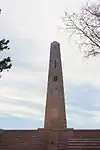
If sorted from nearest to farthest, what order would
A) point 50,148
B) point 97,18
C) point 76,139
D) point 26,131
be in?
point 97,18, point 50,148, point 76,139, point 26,131

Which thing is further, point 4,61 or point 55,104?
point 55,104

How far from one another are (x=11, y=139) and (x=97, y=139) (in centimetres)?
471

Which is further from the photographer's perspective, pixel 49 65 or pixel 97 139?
pixel 49 65

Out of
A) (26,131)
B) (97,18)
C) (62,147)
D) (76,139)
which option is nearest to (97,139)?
(76,139)

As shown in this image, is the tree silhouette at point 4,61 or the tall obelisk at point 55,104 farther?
the tall obelisk at point 55,104

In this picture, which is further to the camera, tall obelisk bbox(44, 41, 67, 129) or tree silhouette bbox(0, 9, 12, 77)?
tall obelisk bbox(44, 41, 67, 129)

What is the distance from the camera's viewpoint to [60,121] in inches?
1128

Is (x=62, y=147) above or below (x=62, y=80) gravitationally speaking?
below

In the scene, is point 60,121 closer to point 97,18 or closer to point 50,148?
point 50,148

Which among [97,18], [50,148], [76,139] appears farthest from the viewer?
[76,139]

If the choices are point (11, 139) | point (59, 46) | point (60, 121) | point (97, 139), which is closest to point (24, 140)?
point (11, 139)

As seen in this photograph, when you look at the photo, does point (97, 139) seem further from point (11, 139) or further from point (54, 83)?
point (54, 83)

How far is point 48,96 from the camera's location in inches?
1130

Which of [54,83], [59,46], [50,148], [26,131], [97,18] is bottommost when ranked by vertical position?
[50,148]
